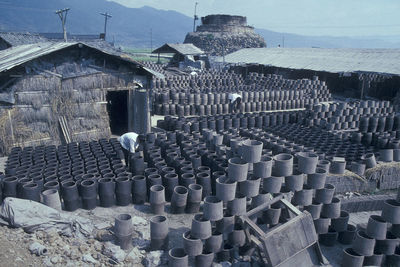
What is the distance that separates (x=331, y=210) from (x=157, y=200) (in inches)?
140

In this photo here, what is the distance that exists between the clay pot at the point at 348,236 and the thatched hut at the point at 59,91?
922cm

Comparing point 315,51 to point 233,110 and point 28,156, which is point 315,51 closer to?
point 233,110

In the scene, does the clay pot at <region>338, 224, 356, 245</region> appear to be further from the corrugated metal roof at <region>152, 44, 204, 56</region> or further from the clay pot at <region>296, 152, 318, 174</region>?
the corrugated metal roof at <region>152, 44, 204, 56</region>

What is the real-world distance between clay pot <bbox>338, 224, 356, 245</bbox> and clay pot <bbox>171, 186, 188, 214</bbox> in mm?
3253

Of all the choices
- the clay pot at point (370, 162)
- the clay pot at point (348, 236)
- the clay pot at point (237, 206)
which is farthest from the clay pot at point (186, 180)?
the clay pot at point (370, 162)

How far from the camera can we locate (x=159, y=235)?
19.2ft

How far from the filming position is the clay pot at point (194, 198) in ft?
23.2

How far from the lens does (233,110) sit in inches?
701

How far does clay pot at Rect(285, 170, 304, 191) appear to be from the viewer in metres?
6.25

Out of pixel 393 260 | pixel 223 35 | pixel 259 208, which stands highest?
pixel 223 35

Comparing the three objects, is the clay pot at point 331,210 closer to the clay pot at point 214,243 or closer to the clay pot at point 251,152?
the clay pot at point 251,152

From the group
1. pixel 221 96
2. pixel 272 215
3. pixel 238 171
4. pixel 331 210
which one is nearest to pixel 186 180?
pixel 238 171

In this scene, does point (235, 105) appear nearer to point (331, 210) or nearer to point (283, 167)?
point (331, 210)

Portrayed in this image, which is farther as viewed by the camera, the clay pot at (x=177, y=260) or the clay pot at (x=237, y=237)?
the clay pot at (x=237, y=237)
